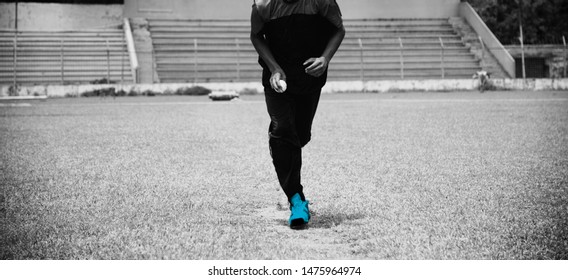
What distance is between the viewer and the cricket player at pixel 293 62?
3.93 meters

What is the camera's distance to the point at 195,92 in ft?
82.3

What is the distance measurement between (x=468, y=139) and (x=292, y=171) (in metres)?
5.50

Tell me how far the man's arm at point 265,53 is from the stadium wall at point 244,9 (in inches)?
1214

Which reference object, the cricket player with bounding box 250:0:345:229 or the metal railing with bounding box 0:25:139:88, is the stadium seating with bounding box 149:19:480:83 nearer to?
the metal railing with bounding box 0:25:139:88

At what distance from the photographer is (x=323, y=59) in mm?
3920

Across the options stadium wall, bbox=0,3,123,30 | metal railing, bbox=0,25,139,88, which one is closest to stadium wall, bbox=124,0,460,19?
stadium wall, bbox=0,3,123,30

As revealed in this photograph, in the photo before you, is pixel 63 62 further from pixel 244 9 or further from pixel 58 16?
pixel 244 9

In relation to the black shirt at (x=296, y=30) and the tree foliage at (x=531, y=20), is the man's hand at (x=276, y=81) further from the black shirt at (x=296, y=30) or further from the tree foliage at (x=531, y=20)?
the tree foliage at (x=531, y=20)

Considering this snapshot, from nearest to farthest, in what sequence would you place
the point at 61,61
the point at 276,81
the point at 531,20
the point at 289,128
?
the point at 276,81 → the point at 289,128 → the point at 61,61 → the point at 531,20

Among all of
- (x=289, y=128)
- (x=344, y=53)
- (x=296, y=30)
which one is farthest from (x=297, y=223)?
(x=344, y=53)

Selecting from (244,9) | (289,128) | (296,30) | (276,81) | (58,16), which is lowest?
(289,128)

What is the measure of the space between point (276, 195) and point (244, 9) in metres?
31.3
